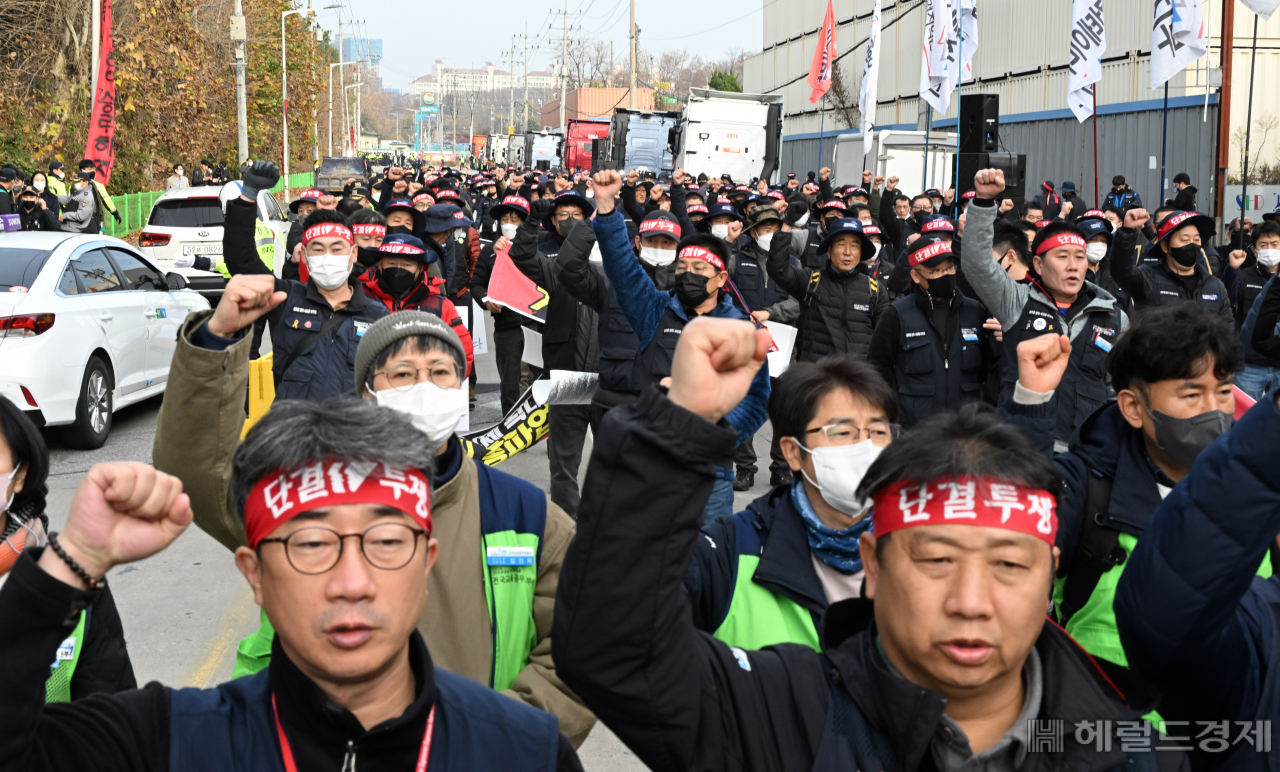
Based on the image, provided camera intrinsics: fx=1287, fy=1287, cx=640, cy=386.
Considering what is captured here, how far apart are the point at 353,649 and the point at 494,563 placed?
981 mm

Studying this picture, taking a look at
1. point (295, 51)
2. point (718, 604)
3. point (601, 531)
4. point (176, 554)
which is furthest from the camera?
point (295, 51)

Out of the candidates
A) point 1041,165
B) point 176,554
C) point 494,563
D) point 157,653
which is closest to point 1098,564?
point 494,563

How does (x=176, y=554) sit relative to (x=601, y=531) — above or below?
below

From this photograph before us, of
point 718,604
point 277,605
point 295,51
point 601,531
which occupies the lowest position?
point 718,604

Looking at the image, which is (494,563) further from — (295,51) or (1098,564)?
(295,51)

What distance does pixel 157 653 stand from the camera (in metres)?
5.98

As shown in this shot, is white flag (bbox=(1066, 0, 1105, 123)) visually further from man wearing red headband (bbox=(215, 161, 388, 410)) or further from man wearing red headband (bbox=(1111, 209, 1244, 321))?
man wearing red headband (bbox=(215, 161, 388, 410))

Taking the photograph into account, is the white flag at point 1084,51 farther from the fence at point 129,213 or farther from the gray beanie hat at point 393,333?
the fence at point 129,213

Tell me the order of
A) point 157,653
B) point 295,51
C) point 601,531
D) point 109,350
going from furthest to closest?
1. point 295,51
2. point 109,350
3. point 157,653
4. point 601,531

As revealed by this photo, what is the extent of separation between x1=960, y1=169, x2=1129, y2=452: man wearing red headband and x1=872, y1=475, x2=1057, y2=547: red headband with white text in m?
4.32

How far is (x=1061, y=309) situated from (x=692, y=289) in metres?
2.07

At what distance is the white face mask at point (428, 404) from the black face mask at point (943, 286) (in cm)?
396

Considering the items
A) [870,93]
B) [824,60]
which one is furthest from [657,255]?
[824,60]

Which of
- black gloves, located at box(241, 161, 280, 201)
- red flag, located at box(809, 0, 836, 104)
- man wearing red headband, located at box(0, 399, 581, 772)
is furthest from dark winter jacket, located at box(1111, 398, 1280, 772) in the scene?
red flag, located at box(809, 0, 836, 104)
